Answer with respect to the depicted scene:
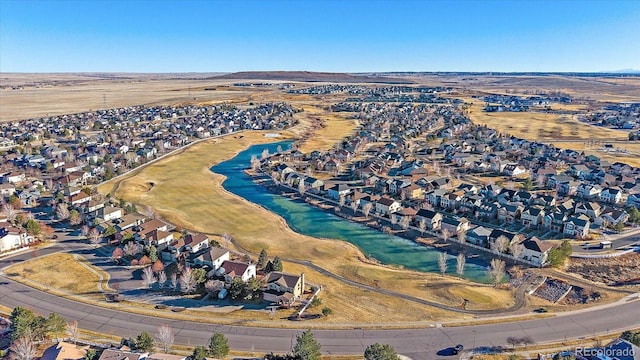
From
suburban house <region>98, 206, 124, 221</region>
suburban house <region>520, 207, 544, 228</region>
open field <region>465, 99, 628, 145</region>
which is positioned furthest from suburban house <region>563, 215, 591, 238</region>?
open field <region>465, 99, 628, 145</region>

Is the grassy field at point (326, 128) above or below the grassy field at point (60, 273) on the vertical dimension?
above

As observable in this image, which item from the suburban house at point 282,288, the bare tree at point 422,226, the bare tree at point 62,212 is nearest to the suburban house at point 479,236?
the bare tree at point 422,226

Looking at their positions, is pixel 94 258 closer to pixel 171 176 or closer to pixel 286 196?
pixel 286 196

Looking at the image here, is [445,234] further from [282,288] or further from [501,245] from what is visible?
[282,288]

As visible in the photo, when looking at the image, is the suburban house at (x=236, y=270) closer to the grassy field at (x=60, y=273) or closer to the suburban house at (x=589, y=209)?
the grassy field at (x=60, y=273)

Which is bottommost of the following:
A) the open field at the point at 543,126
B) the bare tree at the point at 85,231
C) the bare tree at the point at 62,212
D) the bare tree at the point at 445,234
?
the bare tree at the point at 445,234

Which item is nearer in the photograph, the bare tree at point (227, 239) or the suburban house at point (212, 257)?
the suburban house at point (212, 257)
